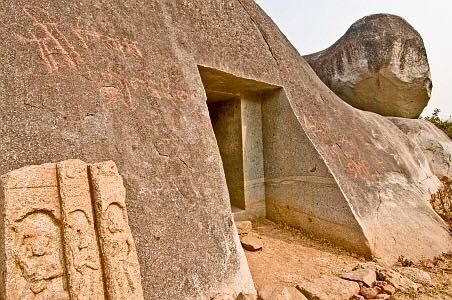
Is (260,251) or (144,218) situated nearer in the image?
(144,218)

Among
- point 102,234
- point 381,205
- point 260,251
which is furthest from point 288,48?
point 102,234

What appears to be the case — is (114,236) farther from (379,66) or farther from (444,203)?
(379,66)

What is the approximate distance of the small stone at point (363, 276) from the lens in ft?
11.5

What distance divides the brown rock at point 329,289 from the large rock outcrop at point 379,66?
628 centimetres

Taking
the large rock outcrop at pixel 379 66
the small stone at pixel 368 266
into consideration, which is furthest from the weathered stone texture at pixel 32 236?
the large rock outcrop at pixel 379 66

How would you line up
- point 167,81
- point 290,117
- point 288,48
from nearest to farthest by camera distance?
point 167,81
point 290,117
point 288,48

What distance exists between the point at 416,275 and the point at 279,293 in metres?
1.90

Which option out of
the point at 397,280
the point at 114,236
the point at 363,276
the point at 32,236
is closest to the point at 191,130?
the point at 114,236

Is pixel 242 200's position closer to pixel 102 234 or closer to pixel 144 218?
pixel 144 218

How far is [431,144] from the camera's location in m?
8.66

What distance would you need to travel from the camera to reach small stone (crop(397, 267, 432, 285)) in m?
3.78

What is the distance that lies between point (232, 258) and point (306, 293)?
77cm

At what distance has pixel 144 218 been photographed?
8.76 feet

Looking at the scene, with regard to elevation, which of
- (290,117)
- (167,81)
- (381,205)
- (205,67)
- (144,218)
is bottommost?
(381,205)
